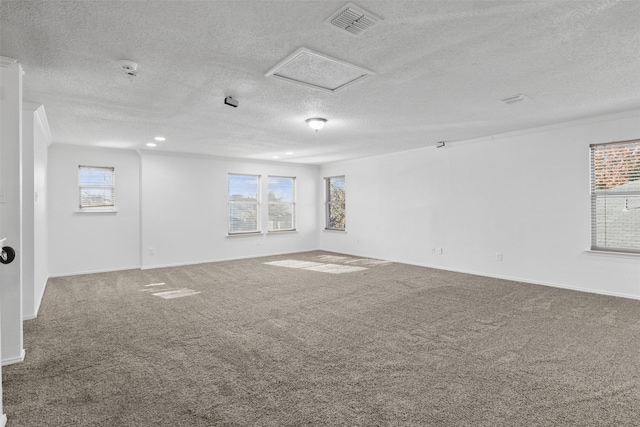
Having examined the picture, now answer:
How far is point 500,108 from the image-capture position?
4.09 meters

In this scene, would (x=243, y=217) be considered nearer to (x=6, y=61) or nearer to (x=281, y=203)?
(x=281, y=203)

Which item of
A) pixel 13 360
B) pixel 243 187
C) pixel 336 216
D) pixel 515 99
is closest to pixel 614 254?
pixel 515 99

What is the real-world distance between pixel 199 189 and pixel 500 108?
590 centimetres

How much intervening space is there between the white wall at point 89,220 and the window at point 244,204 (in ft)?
6.53

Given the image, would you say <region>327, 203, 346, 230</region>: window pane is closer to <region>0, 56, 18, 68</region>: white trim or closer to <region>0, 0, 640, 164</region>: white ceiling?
<region>0, 0, 640, 164</region>: white ceiling

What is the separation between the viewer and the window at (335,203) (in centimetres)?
895

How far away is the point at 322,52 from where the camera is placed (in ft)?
8.44

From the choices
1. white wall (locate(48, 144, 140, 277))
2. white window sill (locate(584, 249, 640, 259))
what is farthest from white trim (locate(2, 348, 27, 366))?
white window sill (locate(584, 249, 640, 259))

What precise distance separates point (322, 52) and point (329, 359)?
7.79 feet

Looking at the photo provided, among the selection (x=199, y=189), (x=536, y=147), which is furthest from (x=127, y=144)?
(x=536, y=147)

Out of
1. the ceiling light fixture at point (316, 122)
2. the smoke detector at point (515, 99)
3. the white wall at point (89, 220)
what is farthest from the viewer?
the white wall at point (89, 220)

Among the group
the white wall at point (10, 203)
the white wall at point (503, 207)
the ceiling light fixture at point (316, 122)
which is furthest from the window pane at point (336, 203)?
the white wall at point (10, 203)

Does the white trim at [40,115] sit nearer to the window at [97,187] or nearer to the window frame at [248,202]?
the window at [97,187]

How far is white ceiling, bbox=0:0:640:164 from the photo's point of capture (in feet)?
6.73
